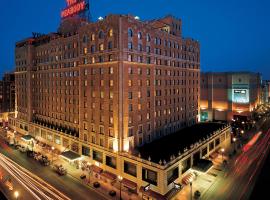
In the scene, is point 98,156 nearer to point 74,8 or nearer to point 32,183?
point 32,183

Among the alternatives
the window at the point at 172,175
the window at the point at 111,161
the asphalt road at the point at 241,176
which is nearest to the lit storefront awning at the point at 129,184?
the window at the point at 111,161

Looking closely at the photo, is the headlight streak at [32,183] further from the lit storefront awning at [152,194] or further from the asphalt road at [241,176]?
the asphalt road at [241,176]

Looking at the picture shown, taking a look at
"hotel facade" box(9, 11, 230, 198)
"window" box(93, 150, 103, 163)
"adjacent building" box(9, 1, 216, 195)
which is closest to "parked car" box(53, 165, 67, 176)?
"adjacent building" box(9, 1, 216, 195)

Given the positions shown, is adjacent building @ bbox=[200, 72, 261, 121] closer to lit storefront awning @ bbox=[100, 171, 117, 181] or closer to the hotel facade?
the hotel facade

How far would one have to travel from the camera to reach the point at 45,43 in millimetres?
78938

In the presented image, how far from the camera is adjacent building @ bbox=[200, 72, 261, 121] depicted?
321 feet

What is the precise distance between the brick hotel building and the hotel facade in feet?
0.78

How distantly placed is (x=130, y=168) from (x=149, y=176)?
552 centimetres

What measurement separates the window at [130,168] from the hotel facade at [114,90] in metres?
0.22

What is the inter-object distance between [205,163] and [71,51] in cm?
5190

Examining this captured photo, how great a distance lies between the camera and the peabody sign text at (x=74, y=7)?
7388 centimetres

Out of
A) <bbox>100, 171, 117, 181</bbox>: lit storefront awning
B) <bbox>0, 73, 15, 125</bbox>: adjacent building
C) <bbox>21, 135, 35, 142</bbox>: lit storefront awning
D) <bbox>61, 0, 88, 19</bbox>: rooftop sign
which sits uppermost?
<bbox>61, 0, 88, 19</bbox>: rooftop sign

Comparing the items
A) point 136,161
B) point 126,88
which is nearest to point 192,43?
point 126,88

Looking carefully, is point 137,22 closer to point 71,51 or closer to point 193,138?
point 71,51
